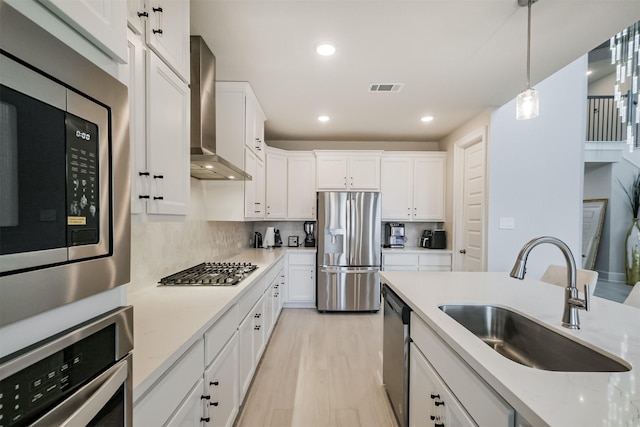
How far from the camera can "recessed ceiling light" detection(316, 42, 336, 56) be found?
2.10 m

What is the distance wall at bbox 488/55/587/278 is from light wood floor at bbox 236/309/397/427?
1.85m

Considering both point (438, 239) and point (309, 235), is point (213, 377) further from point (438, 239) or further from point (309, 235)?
Result: point (438, 239)

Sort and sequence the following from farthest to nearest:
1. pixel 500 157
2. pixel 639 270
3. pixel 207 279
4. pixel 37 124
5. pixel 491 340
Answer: pixel 639 270
pixel 500 157
pixel 207 279
pixel 491 340
pixel 37 124

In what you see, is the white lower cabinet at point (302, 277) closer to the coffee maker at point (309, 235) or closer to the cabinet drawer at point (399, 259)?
the coffee maker at point (309, 235)

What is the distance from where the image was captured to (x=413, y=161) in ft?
14.7

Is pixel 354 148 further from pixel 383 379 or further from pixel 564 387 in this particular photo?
pixel 564 387

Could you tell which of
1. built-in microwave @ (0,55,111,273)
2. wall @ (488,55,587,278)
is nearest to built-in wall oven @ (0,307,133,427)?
built-in microwave @ (0,55,111,273)

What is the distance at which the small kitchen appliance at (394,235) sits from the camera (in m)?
4.62

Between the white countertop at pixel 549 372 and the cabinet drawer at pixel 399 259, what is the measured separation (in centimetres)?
229

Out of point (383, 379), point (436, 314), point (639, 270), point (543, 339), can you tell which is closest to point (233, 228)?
point (383, 379)

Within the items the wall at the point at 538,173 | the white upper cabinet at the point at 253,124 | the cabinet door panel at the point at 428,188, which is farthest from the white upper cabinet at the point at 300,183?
the wall at the point at 538,173

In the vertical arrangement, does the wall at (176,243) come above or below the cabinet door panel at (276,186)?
below

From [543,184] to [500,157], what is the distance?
1.91ft

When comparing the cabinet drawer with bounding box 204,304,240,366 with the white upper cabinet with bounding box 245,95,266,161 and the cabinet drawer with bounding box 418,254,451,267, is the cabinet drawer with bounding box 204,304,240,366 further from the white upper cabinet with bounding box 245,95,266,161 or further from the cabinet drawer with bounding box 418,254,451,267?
the cabinet drawer with bounding box 418,254,451,267
